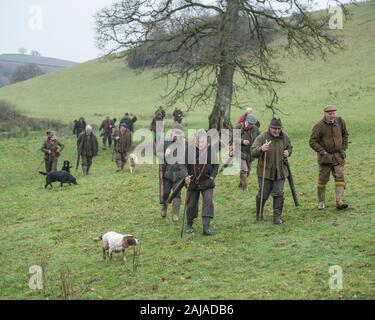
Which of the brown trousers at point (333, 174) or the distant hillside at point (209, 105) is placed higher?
the distant hillside at point (209, 105)

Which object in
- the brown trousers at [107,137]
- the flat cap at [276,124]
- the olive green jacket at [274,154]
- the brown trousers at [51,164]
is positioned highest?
the flat cap at [276,124]

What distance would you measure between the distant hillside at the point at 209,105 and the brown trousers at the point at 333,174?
635 inches

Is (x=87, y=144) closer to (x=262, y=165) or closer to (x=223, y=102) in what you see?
(x=223, y=102)

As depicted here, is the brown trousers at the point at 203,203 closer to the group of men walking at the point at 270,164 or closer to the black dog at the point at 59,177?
the group of men walking at the point at 270,164

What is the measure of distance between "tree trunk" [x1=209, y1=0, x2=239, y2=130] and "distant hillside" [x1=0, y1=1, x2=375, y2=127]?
3.36 metres

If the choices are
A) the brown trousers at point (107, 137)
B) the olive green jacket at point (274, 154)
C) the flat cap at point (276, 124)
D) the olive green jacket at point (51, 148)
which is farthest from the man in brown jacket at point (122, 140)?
the flat cap at point (276, 124)

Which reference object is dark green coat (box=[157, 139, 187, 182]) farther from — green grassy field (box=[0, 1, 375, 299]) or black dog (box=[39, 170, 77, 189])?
black dog (box=[39, 170, 77, 189])

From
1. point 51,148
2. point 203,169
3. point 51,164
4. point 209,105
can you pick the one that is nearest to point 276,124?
point 203,169

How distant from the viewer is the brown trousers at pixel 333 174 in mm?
13350

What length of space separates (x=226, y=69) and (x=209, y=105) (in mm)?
30083

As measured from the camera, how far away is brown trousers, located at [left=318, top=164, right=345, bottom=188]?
43.8ft
